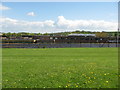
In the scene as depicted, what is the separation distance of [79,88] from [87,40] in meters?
54.8

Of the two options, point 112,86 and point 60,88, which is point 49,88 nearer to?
point 60,88

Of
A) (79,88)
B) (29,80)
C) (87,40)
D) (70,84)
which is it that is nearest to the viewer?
(79,88)

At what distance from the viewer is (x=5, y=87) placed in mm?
8273

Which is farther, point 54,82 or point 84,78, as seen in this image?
point 84,78

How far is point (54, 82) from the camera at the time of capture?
9047mm

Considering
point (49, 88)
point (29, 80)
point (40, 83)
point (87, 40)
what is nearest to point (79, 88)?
point (49, 88)

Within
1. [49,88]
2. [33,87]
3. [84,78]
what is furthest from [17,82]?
[84,78]

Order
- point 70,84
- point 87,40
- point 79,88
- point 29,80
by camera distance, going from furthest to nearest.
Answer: point 87,40, point 29,80, point 70,84, point 79,88

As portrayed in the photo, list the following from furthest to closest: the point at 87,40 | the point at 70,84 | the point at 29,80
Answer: the point at 87,40 → the point at 29,80 → the point at 70,84

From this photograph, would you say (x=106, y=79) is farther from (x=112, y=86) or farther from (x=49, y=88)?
(x=49, y=88)

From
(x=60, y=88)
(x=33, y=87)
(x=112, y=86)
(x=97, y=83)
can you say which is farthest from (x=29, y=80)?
(x=112, y=86)

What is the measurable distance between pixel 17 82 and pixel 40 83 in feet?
3.80

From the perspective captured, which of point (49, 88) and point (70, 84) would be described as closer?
point (49, 88)

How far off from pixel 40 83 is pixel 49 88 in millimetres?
945
